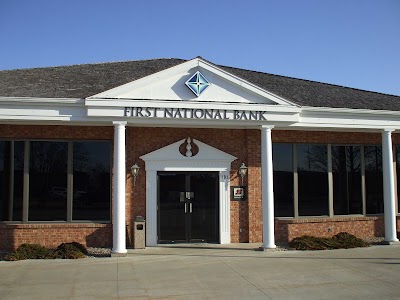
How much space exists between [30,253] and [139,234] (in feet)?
9.36

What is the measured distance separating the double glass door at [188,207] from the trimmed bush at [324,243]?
2.40 metres

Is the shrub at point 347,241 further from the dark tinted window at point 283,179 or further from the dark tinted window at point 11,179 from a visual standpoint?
the dark tinted window at point 11,179

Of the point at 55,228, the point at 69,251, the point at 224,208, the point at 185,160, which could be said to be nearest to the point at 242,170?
the point at 224,208

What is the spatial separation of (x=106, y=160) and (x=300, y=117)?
5.77m

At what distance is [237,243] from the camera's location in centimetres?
1313

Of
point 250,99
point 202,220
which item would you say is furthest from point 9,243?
point 250,99

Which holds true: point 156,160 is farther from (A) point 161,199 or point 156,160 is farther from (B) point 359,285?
(B) point 359,285

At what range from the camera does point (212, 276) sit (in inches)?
351

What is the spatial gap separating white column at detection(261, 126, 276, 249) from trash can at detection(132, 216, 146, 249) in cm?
333

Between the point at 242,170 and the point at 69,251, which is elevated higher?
the point at 242,170

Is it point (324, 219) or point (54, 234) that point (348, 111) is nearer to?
point (324, 219)

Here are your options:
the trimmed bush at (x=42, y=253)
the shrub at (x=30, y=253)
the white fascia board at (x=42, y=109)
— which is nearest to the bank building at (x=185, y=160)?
the white fascia board at (x=42, y=109)

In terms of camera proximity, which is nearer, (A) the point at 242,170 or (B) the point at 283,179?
(A) the point at 242,170

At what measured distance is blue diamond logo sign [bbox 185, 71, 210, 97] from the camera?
38.1ft
